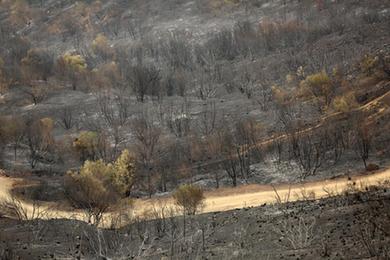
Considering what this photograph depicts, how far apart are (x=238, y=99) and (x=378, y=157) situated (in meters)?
24.3

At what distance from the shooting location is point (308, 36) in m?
67.4

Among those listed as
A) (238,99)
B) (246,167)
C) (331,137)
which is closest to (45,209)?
(246,167)

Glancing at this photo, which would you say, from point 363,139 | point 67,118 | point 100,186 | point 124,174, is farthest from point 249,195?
point 67,118

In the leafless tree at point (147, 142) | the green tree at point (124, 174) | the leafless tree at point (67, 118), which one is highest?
the green tree at point (124, 174)

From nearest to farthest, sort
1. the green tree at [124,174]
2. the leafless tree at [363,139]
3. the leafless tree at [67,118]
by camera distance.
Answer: the leafless tree at [363,139], the green tree at [124,174], the leafless tree at [67,118]

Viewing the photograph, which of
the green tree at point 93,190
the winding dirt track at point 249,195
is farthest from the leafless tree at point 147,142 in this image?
the winding dirt track at point 249,195

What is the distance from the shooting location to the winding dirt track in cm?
3002

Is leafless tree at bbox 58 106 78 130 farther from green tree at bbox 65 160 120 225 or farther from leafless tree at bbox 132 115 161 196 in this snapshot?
green tree at bbox 65 160 120 225

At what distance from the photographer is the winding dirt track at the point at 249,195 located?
3002 centimetres

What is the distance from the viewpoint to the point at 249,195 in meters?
33.6

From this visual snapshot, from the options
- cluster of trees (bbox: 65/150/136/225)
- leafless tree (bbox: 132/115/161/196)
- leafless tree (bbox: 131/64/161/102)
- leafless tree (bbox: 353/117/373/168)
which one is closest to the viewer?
cluster of trees (bbox: 65/150/136/225)

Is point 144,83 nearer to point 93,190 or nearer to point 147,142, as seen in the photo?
point 147,142

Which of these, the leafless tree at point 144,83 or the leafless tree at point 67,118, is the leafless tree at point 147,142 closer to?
the leafless tree at point 67,118

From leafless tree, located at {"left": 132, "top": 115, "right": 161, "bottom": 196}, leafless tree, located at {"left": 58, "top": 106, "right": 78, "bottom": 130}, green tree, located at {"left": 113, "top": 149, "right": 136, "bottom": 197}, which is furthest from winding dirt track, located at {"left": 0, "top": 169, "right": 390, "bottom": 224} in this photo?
leafless tree, located at {"left": 58, "top": 106, "right": 78, "bottom": 130}
